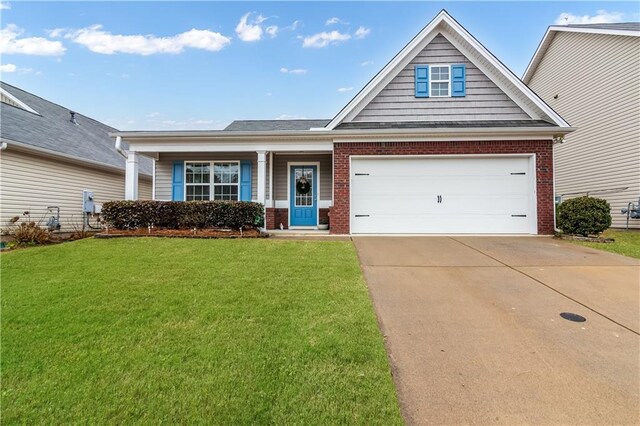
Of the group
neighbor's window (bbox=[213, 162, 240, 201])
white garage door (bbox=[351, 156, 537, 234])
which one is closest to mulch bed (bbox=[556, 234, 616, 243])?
white garage door (bbox=[351, 156, 537, 234])

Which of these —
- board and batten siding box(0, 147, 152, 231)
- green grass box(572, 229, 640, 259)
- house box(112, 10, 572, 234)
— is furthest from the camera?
board and batten siding box(0, 147, 152, 231)

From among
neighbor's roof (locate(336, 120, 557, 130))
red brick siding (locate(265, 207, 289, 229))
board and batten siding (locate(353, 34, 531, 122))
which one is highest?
board and batten siding (locate(353, 34, 531, 122))

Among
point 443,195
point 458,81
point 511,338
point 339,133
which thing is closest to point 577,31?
point 458,81

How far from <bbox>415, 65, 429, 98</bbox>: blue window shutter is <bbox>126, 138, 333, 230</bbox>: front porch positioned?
3.71 meters

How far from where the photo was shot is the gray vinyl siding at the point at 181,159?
1098cm

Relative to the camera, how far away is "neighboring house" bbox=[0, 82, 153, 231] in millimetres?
9320

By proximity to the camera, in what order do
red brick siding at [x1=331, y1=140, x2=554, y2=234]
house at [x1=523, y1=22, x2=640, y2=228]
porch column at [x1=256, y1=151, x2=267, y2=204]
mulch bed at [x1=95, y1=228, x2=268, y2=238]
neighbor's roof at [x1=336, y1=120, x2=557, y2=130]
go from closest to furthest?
mulch bed at [x1=95, y1=228, x2=268, y2=238] < red brick siding at [x1=331, y1=140, x2=554, y2=234] < neighbor's roof at [x1=336, y1=120, x2=557, y2=130] < porch column at [x1=256, y1=151, x2=267, y2=204] < house at [x1=523, y1=22, x2=640, y2=228]

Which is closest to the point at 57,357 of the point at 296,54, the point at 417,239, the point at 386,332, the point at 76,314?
the point at 76,314

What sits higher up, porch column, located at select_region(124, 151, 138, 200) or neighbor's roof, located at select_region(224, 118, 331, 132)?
neighbor's roof, located at select_region(224, 118, 331, 132)

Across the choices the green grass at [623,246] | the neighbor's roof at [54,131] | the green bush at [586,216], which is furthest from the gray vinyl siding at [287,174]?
the green grass at [623,246]

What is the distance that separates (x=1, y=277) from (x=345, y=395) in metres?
5.62

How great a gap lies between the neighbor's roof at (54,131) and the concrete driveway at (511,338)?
11.6m

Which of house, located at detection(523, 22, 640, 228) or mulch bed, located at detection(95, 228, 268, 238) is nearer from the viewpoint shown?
mulch bed, located at detection(95, 228, 268, 238)

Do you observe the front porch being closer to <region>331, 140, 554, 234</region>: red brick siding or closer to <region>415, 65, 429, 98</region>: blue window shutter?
<region>331, 140, 554, 234</region>: red brick siding
